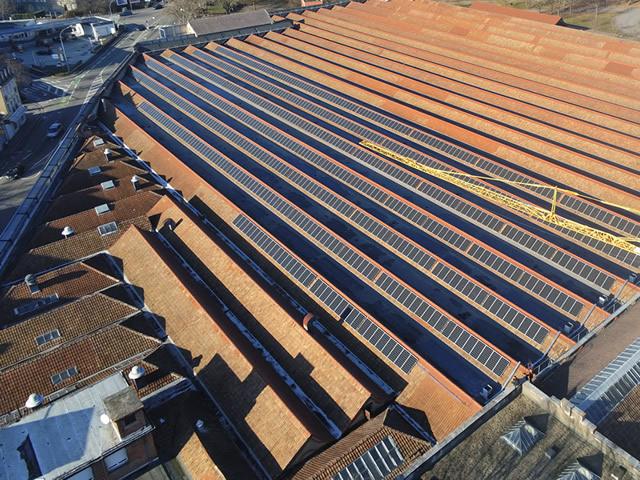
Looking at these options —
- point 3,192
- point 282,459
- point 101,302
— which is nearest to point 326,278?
point 282,459

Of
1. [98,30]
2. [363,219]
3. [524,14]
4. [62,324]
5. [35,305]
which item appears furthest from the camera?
[98,30]

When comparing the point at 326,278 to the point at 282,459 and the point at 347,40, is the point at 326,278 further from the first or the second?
the point at 347,40

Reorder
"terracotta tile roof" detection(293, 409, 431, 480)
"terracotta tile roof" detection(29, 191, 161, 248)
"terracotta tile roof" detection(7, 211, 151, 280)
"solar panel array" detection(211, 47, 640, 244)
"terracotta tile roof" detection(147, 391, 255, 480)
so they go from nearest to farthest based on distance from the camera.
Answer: "terracotta tile roof" detection(293, 409, 431, 480) → "terracotta tile roof" detection(147, 391, 255, 480) → "terracotta tile roof" detection(7, 211, 151, 280) → "solar panel array" detection(211, 47, 640, 244) → "terracotta tile roof" detection(29, 191, 161, 248)

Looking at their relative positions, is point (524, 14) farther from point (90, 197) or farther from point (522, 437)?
point (522, 437)

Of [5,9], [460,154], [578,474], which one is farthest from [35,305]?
[5,9]

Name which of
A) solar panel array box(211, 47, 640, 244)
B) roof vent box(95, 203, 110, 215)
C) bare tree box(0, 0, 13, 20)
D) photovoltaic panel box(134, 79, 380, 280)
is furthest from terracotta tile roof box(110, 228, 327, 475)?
bare tree box(0, 0, 13, 20)

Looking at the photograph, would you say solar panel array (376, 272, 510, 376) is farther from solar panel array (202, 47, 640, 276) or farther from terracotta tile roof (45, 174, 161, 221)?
terracotta tile roof (45, 174, 161, 221)
